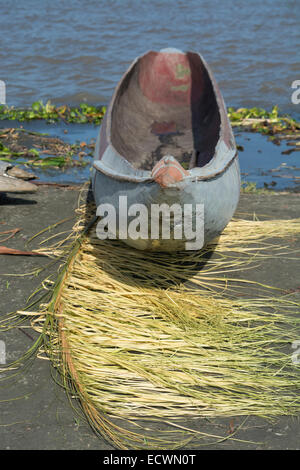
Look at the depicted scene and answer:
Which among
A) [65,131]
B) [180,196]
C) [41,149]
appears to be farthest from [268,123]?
[180,196]

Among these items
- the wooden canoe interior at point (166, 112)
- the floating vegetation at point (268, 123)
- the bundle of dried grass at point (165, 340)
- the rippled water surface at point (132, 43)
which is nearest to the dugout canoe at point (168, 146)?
the wooden canoe interior at point (166, 112)

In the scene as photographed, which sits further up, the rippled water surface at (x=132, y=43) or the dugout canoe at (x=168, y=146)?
the rippled water surface at (x=132, y=43)

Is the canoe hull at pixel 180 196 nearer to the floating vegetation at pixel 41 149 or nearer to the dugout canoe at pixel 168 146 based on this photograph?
the dugout canoe at pixel 168 146

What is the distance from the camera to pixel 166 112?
5.55 m

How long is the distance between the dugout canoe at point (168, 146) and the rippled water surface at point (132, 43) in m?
3.79

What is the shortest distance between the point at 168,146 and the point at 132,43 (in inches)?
323

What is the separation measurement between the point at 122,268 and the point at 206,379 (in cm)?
130

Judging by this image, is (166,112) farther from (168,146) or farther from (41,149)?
(41,149)

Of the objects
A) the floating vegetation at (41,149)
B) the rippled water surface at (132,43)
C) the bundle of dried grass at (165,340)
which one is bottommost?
the bundle of dried grass at (165,340)

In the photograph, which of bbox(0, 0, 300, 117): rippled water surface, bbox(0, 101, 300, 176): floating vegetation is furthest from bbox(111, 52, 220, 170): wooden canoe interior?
bbox(0, 0, 300, 117): rippled water surface

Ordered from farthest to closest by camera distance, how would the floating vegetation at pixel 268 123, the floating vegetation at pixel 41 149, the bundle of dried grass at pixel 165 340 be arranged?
the floating vegetation at pixel 268 123, the floating vegetation at pixel 41 149, the bundle of dried grass at pixel 165 340

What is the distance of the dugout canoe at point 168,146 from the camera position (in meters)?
3.09

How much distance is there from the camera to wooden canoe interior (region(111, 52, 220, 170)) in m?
4.96

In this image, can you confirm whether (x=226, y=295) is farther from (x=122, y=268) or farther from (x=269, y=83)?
(x=269, y=83)
